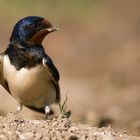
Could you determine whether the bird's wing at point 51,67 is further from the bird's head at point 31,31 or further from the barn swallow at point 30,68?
the bird's head at point 31,31

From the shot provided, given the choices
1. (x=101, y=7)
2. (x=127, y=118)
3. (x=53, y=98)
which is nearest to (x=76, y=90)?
(x=127, y=118)

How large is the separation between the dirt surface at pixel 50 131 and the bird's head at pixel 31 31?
5.15 feet

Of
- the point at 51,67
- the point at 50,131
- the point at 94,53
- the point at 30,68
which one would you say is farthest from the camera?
the point at 94,53

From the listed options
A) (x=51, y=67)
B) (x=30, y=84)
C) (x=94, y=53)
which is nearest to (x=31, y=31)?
(x=51, y=67)

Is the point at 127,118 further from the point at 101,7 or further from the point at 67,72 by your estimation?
the point at 101,7

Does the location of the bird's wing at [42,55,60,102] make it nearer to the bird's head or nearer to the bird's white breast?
the bird's white breast

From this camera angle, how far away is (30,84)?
31.2ft

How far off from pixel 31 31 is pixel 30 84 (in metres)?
0.53

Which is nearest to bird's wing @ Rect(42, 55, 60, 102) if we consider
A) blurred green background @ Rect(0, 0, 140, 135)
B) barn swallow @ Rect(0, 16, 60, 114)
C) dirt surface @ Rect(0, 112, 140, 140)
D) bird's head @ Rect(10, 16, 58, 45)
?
barn swallow @ Rect(0, 16, 60, 114)

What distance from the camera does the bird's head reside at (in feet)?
31.6

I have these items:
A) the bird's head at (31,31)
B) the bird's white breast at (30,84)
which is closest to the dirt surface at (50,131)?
the bird's white breast at (30,84)

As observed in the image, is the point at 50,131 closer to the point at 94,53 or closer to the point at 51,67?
the point at 51,67

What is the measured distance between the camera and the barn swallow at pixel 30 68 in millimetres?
9500

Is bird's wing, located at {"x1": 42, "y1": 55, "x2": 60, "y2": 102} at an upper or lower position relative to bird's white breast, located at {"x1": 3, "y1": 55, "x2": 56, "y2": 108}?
upper
